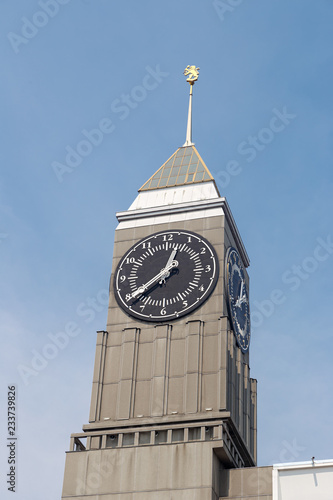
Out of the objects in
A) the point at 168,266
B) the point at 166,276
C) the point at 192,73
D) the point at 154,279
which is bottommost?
the point at 154,279

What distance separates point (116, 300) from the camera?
56562 mm

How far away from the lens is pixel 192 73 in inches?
2768

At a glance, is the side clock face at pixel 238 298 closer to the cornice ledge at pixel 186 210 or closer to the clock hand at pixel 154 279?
the cornice ledge at pixel 186 210

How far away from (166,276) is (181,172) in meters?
10.1

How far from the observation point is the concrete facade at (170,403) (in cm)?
4800

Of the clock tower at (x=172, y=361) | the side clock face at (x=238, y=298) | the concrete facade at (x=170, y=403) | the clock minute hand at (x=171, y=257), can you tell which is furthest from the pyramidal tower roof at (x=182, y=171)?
the clock minute hand at (x=171, y=257)

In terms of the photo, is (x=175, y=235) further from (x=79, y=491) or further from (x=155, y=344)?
(x=79, y=491)

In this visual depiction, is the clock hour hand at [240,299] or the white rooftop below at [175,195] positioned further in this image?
the white rooftop below at [175,195]

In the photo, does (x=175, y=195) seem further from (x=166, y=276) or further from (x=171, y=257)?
(x=166, y=276)

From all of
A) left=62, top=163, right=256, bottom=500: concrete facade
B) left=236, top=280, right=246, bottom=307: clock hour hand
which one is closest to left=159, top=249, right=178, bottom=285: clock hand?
left=62, top=163, right=256, bottom=500: concrete facade

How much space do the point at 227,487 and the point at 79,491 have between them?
24.5ft

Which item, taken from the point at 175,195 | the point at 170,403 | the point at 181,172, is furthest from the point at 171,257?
the point at 170,403

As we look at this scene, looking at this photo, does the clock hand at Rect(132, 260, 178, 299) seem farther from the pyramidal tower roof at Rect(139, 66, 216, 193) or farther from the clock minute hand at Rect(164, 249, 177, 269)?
the pyramidal tower roof at Rect(139, 66, 216, 193)

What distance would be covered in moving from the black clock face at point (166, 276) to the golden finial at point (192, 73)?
1655 cm
